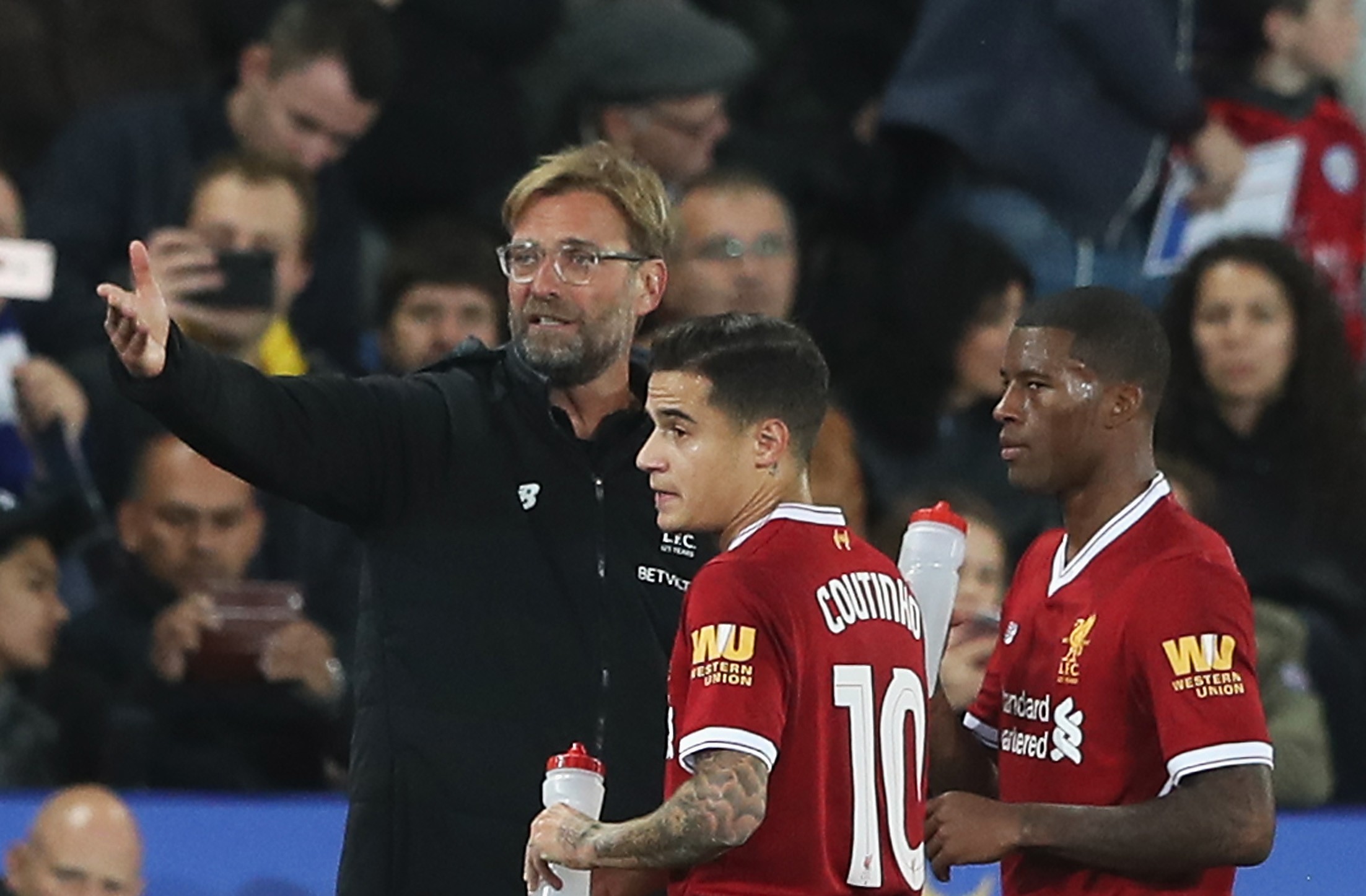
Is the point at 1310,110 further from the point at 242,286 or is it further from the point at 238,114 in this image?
the point at 242,286

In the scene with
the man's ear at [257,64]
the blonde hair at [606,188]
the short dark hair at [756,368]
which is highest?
the man's ear at [257,64]

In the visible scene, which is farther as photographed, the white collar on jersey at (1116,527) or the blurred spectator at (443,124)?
the blurred spectator at (443,124)

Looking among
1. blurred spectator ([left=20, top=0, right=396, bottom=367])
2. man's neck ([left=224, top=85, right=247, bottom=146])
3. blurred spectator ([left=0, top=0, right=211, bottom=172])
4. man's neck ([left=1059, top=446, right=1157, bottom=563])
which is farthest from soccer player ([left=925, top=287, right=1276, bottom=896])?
blurred spectator ([left=0, top=0, right=211, bottom=172])

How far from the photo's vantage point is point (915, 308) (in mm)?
7254

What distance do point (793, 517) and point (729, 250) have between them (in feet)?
10.8

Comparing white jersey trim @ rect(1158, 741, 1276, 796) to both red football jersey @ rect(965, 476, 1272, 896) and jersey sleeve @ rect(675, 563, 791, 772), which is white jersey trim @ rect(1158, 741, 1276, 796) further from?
jersey sleeve @ rect(675, 563, 791, 772)

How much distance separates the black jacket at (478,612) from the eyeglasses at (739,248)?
2.52 meters

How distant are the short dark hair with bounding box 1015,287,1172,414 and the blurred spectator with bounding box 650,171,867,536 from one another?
2.72m

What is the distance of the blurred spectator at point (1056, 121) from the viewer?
24.0 feet

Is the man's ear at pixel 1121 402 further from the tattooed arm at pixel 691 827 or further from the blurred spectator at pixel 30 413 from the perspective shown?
the blurred spectator at pixel 30 413

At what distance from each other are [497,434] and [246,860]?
2.01 m

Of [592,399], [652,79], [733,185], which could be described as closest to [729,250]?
[733,185]

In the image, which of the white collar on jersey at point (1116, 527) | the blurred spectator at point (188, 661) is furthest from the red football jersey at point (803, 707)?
the blurred spectator at point (188, 661)

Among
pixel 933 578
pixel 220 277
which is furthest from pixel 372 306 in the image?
pixel 933 578
